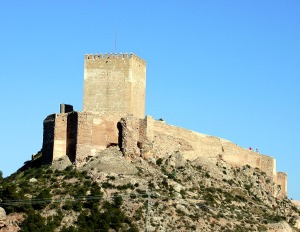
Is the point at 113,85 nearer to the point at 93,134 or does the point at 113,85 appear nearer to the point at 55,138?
the point at 93,134

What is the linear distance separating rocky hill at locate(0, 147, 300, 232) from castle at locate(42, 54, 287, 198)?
757 millimetres

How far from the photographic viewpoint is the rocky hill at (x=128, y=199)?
2096 inches

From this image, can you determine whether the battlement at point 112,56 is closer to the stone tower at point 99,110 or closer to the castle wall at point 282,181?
the stone tower at point 99,110

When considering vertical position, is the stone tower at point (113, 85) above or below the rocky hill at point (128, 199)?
above

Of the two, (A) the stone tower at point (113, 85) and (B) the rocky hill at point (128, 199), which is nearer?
(B) the rocky hill at point (128, 199)

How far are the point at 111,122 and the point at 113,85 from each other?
9.03 feet

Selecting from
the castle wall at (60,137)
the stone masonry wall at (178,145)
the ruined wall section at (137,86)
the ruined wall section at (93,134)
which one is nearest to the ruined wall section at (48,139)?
the castle wall at (60,137)

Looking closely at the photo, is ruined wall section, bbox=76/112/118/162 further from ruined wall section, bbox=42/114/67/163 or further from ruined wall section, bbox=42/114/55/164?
ruined wall section, bbox=42/114/55/164

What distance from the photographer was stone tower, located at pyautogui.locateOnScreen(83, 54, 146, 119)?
60.8 meters

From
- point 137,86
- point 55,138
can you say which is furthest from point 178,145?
point 55,138

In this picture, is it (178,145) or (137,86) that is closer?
(137,86)

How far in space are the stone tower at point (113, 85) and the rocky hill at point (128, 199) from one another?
3244mm

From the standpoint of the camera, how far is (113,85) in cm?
6109

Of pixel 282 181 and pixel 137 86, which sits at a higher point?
pixel 137 86
